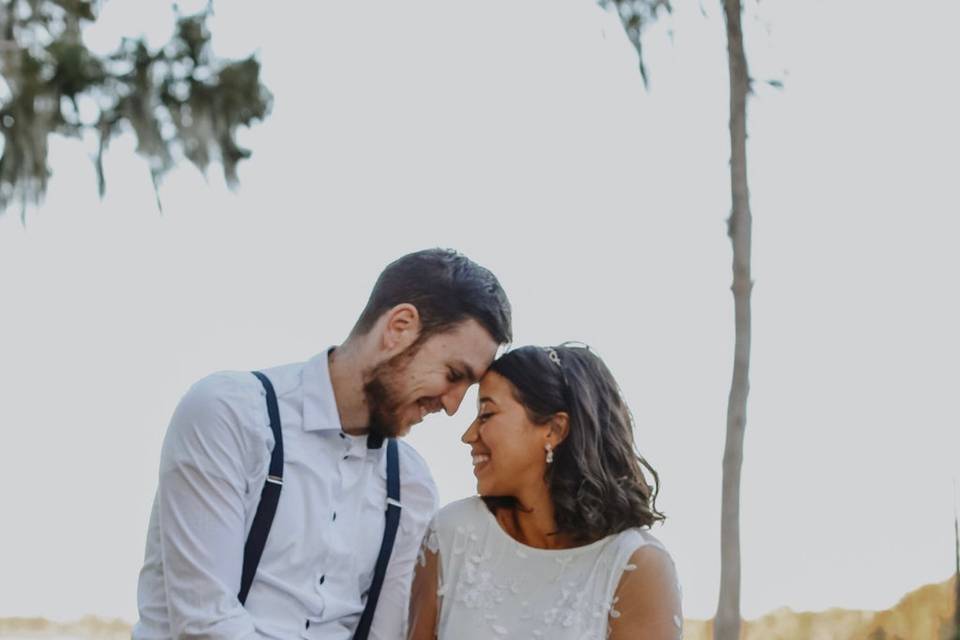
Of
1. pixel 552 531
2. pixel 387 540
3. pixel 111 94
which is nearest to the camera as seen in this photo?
pixel 387 540

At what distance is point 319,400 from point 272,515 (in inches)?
8.7

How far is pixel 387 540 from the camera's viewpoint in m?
2.71

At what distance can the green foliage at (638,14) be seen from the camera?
539 centimetres

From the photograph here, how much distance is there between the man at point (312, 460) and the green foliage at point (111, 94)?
7.12 ft

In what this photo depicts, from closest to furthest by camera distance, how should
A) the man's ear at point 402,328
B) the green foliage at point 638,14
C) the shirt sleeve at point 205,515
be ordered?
the shirt sleeve at point 205,515
the man's ear at point 402,328
the green foliage at point 638,14

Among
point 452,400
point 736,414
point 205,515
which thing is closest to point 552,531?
point 452,400

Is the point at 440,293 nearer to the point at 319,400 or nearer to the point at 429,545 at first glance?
the point at 319,400

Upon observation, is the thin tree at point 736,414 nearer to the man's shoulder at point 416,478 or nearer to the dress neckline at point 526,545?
the dress neckline at point 526,545

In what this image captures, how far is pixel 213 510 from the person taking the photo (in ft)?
8.05

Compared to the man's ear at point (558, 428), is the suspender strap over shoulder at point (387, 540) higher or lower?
lower

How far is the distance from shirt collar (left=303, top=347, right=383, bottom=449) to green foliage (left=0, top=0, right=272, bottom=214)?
2191mm

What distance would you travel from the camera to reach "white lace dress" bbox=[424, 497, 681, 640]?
9.66 ft

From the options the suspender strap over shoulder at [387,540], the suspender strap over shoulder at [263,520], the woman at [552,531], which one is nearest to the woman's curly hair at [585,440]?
the woman at [552,531]

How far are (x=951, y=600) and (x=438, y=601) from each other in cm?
280
